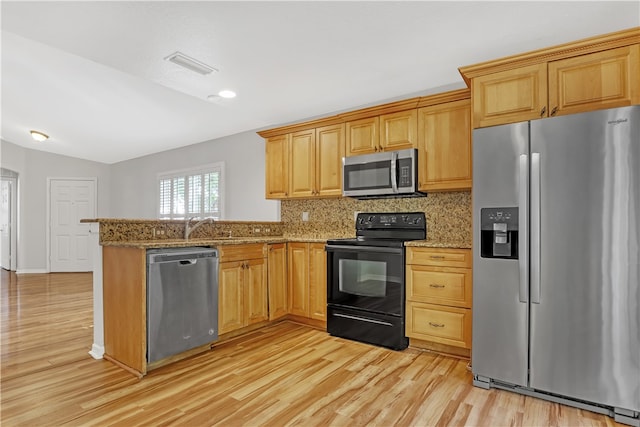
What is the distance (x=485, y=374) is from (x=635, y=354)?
80cm

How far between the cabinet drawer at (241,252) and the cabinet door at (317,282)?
0.50 meters

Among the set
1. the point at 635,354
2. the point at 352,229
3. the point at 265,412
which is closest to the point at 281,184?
the point at 352,229

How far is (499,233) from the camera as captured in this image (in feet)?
7.44

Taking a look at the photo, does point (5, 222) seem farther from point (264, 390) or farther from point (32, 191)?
point (264, 390)

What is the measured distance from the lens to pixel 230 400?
2.15 m

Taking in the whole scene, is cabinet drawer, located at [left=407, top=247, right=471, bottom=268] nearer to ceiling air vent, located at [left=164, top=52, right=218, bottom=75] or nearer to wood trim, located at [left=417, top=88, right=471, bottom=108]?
wood trim, located at [left=417, top=88, right=471, bottom=108]

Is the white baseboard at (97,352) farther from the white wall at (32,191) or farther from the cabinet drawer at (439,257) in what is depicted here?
the white wall at (32,191)

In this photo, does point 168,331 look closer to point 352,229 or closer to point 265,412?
point 265,412

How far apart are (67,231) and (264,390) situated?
750 centimetres

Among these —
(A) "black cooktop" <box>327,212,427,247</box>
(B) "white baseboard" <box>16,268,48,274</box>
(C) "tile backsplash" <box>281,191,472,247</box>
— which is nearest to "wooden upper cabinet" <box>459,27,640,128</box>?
(C) "tile backsplash" <box>281,191,472,247</box>

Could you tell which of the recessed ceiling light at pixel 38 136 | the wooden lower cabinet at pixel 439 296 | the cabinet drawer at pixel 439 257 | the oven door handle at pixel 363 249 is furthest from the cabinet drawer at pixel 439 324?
the recessed ceiling light at pixel 38 136

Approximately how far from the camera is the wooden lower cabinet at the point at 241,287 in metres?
3.10

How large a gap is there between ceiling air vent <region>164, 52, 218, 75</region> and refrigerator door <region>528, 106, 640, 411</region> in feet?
8.11

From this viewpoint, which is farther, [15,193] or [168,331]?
[15,193]
